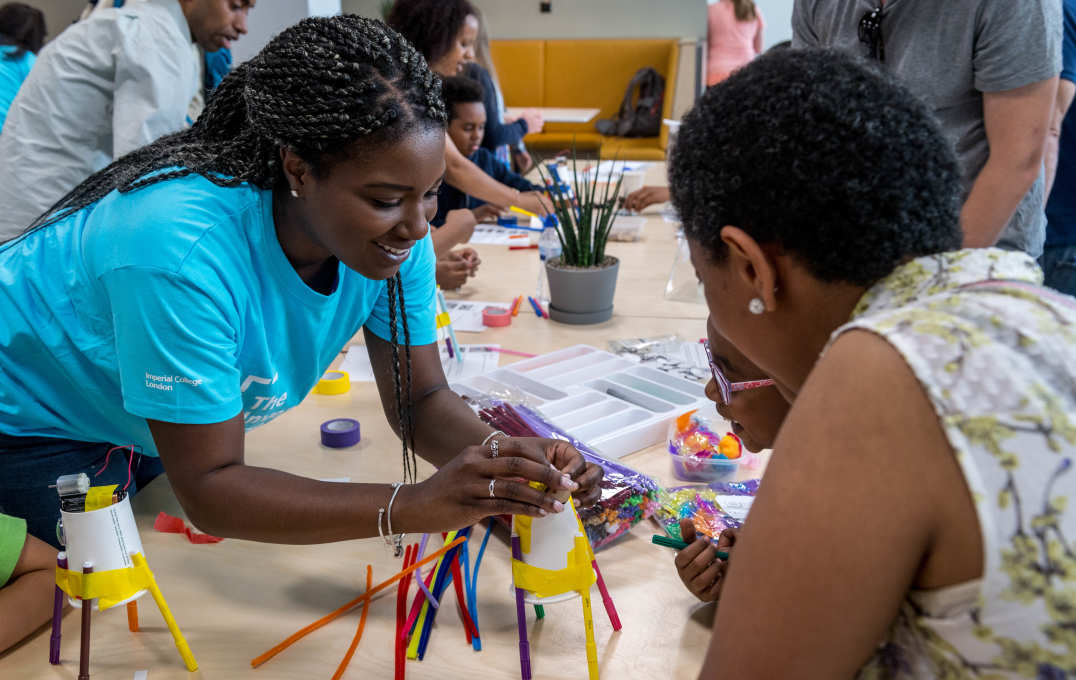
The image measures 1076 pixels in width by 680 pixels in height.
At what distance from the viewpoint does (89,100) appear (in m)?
2.31

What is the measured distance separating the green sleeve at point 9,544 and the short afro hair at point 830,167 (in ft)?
3.13

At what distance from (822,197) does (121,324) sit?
83 cm

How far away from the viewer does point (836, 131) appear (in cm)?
65

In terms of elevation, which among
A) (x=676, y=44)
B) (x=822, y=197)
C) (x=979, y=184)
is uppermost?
(x=822, y=197)

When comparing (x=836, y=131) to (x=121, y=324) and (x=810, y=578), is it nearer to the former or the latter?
(x=810, y=578)

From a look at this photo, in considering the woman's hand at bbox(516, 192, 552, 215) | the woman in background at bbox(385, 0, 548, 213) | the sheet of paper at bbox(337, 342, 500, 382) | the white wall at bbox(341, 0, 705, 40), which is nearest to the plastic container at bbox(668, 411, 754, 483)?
the sheet of paper at bbox(337, 342, 500, 382)

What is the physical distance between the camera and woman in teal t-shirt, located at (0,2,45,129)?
9.75 feet

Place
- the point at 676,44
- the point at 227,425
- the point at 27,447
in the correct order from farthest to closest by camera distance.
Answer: the point at 676,44, the point at 27,447, the point at 227,425

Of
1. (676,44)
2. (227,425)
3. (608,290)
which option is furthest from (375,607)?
(676,44)

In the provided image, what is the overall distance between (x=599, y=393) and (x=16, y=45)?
9.75 feet

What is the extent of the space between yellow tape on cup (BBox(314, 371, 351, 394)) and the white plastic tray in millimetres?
264

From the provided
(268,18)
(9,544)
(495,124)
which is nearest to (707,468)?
(9,544)

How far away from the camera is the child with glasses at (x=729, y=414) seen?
40.2 inches

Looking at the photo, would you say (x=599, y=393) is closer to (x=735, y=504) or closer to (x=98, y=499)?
(x=735, y=504)
